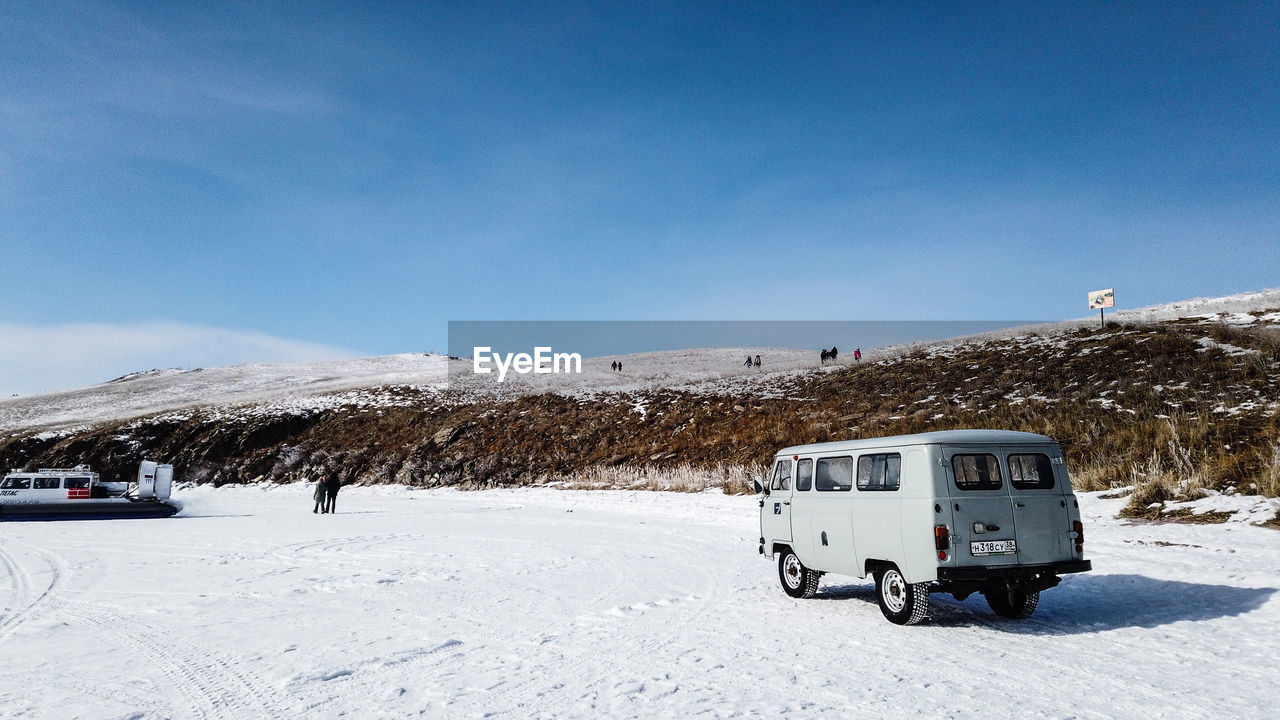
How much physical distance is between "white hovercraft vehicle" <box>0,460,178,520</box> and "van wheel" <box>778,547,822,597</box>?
85.6ft

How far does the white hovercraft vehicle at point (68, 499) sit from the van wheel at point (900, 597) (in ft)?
91.8

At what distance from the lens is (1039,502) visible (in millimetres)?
8758

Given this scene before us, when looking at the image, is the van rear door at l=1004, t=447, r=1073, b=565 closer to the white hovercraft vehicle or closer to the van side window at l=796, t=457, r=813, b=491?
the van side window at l=796, t=457, r=813, b=491

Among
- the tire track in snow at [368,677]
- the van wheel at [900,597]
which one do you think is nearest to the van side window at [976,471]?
the van wheel at [900,597]

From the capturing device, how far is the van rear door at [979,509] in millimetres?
8375

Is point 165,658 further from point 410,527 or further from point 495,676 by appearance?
point 410,527

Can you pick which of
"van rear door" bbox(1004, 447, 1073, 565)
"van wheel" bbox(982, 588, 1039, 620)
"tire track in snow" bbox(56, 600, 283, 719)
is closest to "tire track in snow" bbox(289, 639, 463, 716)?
"tire track in snow" bbox(56, 600, 283, 719)

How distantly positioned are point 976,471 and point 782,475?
315 cm

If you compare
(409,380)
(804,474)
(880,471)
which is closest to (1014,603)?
(880,471)

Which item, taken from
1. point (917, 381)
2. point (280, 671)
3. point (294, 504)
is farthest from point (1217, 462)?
point (294, 504)

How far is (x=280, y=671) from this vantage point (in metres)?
7.16

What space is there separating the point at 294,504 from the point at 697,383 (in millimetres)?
28589

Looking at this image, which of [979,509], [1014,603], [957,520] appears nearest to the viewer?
[957,520]

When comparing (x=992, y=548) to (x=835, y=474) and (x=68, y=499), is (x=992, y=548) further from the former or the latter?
(x=68, y=499)
